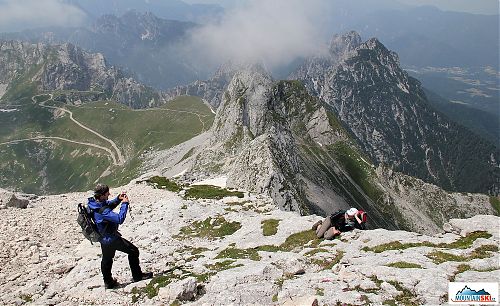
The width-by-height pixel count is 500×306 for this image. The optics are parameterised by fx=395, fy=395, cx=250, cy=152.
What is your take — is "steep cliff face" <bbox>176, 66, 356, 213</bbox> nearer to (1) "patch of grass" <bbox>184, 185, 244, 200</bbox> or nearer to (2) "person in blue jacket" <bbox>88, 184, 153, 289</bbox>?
(1) "patch of grass" <bbox>184, 185, 244, 200</bbox>

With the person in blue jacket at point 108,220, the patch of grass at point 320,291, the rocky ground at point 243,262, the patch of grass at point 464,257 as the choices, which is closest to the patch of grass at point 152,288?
the rocky ground at point 243,262

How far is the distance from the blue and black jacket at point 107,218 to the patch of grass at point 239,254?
29.0 feet

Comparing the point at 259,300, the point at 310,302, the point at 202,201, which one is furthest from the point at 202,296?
the point at 202,201

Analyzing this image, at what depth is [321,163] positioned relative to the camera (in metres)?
159

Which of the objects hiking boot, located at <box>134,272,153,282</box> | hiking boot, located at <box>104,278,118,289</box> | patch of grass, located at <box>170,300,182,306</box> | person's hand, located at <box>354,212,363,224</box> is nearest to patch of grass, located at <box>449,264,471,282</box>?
person's hand, located at <box>354,212,363,224</box>

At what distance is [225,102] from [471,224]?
14082 cm

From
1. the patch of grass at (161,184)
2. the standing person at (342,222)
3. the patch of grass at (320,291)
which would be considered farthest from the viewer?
the patch of grass at (161,184)

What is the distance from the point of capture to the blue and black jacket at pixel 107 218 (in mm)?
18172

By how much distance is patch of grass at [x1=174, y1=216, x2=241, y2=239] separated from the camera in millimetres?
34469

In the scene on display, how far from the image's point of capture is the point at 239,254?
26.0m

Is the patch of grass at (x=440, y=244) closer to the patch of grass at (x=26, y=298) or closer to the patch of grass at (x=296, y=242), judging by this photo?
the patch of grass at (x=296, y=242)

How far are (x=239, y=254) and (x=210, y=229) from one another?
10434mm

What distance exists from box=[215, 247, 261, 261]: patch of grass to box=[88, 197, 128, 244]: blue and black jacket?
29.0 ft

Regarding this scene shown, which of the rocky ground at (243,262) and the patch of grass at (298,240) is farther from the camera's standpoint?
the patch of grass at (298,240)
